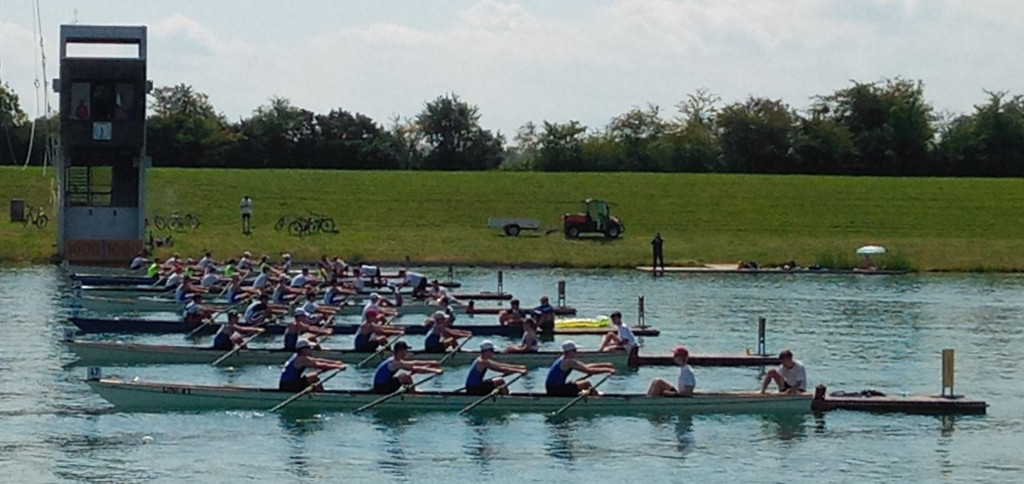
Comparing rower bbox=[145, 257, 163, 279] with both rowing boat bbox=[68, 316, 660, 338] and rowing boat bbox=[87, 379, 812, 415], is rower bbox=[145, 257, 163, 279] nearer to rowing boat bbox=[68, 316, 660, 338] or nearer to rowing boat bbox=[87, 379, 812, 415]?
rowing boat bbox=[68, 316, 660, 338]

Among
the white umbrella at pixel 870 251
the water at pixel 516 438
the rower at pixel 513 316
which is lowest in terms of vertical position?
the water at pixel 516 438

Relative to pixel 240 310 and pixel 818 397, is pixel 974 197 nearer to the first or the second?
pixel 240 310

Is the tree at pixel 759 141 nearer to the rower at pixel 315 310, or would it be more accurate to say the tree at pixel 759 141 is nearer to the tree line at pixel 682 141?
the tree line at pixel 682 141

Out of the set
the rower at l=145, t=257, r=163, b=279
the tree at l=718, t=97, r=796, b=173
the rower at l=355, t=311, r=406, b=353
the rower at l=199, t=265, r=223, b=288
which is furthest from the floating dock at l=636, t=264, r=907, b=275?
the tree at l=718, t=97, r=796, b=173

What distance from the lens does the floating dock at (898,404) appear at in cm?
2853

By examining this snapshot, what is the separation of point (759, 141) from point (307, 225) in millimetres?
46950

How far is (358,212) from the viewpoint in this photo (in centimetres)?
7312

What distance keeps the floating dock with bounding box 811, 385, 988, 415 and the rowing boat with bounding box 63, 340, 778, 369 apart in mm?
6050

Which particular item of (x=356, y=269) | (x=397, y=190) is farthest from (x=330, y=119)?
(x=356, y=269)

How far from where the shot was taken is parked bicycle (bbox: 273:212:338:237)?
6625 cm

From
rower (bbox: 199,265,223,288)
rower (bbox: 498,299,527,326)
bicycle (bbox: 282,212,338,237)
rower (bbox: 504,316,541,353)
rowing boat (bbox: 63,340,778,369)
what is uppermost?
bicycle (bbox: 282,212,338,237)

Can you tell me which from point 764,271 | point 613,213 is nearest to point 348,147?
point 613,213

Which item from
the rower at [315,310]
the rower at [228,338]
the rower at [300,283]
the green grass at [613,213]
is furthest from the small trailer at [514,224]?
the rower at [228,338]

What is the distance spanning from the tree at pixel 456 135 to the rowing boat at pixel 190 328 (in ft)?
249
